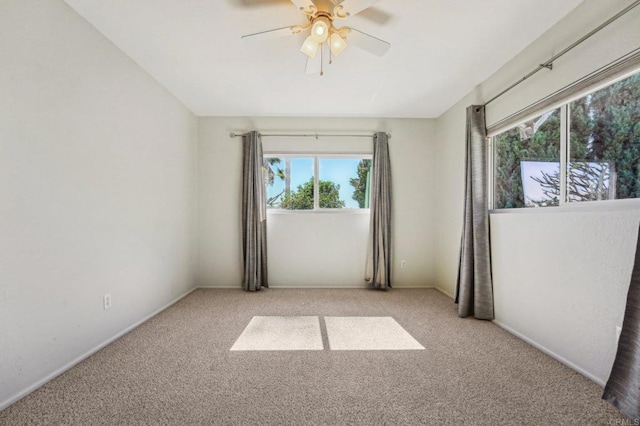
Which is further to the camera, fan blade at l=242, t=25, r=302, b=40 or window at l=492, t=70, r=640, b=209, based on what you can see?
fan blade at l=242, t=25, r=302, b=40

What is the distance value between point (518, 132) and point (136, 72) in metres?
3.48

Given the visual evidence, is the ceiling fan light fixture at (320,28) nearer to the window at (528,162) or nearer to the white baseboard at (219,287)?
the window at (528,162)

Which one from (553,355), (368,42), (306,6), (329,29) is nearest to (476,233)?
(553,355)

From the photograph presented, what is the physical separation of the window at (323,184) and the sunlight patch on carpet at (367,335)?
1751 millimetres

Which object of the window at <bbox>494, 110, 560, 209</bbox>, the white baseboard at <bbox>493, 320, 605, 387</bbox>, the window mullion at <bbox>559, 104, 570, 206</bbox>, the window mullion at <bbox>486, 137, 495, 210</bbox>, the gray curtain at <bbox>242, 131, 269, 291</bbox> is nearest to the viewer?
the white baseboard at <bbox>493, 320, 605, 387</bbox>

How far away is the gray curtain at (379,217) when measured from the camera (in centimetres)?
392

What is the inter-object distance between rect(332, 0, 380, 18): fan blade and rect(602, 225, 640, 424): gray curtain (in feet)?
6.08

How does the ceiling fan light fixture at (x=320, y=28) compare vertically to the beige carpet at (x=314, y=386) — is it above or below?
above

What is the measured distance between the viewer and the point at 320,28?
5.89ft

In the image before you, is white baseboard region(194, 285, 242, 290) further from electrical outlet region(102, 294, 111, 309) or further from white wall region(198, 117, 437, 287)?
electrical outlet region(102, 294, 111, 309)

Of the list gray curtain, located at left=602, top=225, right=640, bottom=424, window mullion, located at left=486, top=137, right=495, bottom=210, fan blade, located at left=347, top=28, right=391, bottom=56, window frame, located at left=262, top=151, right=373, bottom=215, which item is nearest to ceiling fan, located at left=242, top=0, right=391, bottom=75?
fan blade, located at left=347, top=28, right=391, bottom=56

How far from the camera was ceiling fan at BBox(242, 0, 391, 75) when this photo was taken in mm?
1686

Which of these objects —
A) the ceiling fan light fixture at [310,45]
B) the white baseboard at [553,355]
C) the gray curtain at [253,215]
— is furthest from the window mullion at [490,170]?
the gray curtain at [253,215]

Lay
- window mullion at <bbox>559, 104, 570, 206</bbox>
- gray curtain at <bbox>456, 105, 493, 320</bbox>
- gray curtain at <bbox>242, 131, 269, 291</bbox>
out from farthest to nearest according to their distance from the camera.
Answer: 1. gray curtain at <bbox>242, 131, 269, 291</bbox>
2. gray curtain at <bbox>456, 105, 493, 320</bbox>
3. window mullion at <bbox>559, 104, 570, 206</bbox>
